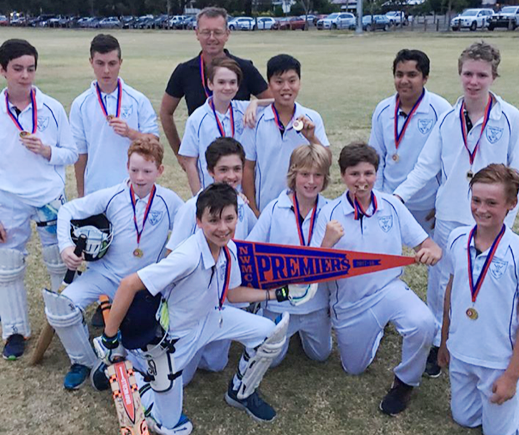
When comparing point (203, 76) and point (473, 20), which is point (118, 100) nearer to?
point (203, 76)

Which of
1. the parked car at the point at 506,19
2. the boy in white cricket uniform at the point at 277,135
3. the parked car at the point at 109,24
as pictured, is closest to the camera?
the boy in white cricket uniform at the point at 277,135

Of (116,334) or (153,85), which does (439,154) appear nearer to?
(116,334)

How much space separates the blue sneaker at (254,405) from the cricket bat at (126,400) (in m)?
0.68

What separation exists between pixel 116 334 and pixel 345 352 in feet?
5.36

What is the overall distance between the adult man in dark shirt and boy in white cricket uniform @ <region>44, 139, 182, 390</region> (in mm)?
1265

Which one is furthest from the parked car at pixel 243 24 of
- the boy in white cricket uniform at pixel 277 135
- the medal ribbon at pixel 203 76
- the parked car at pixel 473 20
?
the boy in white cricket uniform at pixel 277 135

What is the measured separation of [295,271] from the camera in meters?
4.00

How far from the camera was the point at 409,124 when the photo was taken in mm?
4652

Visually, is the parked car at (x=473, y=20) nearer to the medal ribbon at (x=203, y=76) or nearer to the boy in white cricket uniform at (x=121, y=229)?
the medal ribbon at (x=203, y=76)

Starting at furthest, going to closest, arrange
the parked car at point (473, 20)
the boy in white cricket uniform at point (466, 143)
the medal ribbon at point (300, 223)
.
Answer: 1. the parked car at point (473, 20)
2. the medal ribbon at point (300, 223)
3. the boy in white cricket uniform at point (466, 143)

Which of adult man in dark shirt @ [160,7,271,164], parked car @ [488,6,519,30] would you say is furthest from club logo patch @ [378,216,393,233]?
parked car @ [488,6,519,30]

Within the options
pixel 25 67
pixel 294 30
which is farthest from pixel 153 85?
pixel 294 30

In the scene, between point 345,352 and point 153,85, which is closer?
point 345,352

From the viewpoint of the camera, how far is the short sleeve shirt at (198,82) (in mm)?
5238
